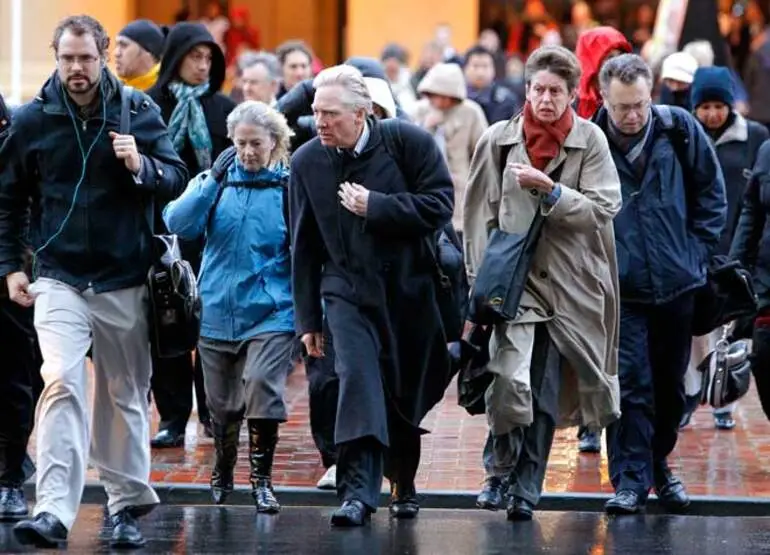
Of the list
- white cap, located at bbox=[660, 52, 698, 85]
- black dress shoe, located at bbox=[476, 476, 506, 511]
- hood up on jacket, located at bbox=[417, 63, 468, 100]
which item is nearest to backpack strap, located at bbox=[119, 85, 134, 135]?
black dress shoe, located at bbox=[476, 476, 506, 511]

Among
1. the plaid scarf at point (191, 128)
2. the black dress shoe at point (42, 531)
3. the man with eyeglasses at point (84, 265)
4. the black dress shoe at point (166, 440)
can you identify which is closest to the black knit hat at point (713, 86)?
the plaid scarf at point (191, 128)

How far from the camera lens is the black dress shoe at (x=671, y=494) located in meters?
10.7

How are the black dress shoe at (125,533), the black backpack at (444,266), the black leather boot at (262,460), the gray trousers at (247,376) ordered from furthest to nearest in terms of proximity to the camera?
the black leather boot at (262,460) < the gray trousers at (247,376) < the black backpack at (444,266) < the black dress shoe at (125,533)

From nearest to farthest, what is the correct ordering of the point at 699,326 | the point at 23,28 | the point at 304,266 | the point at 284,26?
the point at 304,266 < the point at 699,326 < the point at 23,28 < the point at 284,26

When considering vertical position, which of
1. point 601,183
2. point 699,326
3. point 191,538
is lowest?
point 191,538

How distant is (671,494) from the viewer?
10.7m

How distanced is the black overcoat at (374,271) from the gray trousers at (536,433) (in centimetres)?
42

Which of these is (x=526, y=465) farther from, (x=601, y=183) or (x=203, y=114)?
(x=203, y=114)

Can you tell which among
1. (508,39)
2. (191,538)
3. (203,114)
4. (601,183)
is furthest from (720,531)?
(508,39)

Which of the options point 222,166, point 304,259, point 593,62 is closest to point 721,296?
point 593,62

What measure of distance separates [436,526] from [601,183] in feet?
5.49

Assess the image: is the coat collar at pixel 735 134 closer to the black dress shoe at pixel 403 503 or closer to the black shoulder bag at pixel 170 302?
the black dress shoe at pixel 403 503

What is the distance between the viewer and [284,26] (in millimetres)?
34531

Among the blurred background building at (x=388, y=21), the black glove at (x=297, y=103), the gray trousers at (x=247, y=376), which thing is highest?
the blurred background building at (x=388, y=21)
